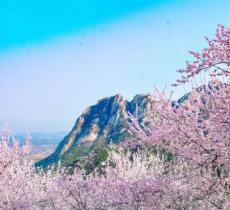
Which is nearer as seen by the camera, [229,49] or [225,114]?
[229,49]

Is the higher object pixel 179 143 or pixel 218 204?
pixel 179 143

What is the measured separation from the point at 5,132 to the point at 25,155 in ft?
7.29

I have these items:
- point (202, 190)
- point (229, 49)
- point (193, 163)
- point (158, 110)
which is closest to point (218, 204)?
point (202, 190)

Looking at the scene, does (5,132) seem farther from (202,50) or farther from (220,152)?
(202,50)

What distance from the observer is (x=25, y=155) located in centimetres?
2581

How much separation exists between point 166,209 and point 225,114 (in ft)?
20.6

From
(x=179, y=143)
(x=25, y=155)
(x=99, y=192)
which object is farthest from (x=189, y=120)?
(x=99, y=192)

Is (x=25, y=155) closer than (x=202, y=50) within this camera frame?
No

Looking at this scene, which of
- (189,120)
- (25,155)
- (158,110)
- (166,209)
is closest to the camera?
(189,120)

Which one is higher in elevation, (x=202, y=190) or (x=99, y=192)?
(x=202, y=190)

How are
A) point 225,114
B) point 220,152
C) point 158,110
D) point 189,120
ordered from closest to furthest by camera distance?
point 225,114
point 220,152
point 189,120
point 158,110

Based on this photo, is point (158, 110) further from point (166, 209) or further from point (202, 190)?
point (166, 209)

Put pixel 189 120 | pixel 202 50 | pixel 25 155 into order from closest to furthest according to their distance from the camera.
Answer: pixel 202 50
pixel 189 120
pixel 25 155

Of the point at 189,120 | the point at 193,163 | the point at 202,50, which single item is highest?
the point at 202,50
